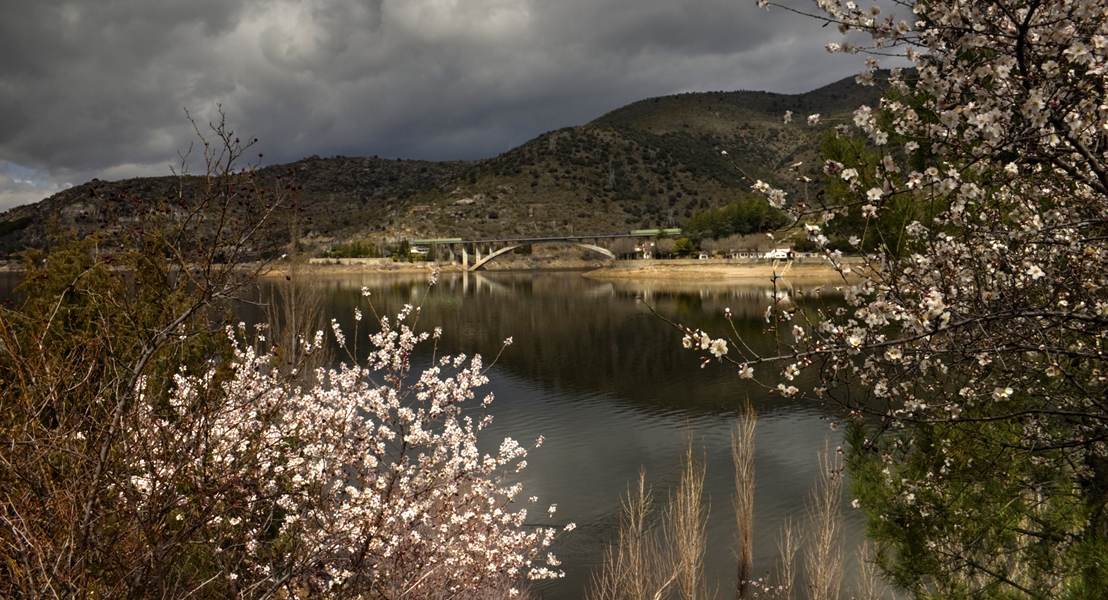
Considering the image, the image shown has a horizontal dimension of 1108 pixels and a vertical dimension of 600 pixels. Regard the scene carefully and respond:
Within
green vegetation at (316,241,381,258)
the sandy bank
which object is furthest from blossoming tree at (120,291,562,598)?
green vegetation at (316,241,381,258)

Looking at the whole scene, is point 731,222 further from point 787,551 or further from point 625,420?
point 787,551

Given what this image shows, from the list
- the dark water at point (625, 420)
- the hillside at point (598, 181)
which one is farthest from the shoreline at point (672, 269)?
the dark water at point (625, 420)

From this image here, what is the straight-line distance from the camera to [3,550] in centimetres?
296

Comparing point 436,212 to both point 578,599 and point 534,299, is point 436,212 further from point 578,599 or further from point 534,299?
point 578,599

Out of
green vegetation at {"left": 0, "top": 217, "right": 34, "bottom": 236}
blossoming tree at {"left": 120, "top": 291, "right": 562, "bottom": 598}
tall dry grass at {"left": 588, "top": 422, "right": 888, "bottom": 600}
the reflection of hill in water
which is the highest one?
green vegetation at {"left": 0, "top": 217, "right": 34, "bottom": 236}

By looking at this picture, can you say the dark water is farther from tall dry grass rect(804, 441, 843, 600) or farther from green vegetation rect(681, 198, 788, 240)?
green vegetation rect(681, 198, 788, 240)

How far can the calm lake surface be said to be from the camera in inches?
507

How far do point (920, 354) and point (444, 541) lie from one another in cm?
446

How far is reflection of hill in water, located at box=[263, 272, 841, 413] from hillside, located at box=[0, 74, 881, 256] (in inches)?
2308

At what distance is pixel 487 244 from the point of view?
401 ft

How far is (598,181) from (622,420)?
387 ft

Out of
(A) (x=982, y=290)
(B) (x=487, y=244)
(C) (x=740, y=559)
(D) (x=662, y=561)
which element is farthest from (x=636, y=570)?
(B) (x=487, y=244)

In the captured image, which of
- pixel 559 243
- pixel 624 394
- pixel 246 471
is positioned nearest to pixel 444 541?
pixel 246 471

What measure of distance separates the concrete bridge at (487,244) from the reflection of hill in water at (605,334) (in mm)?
38636
